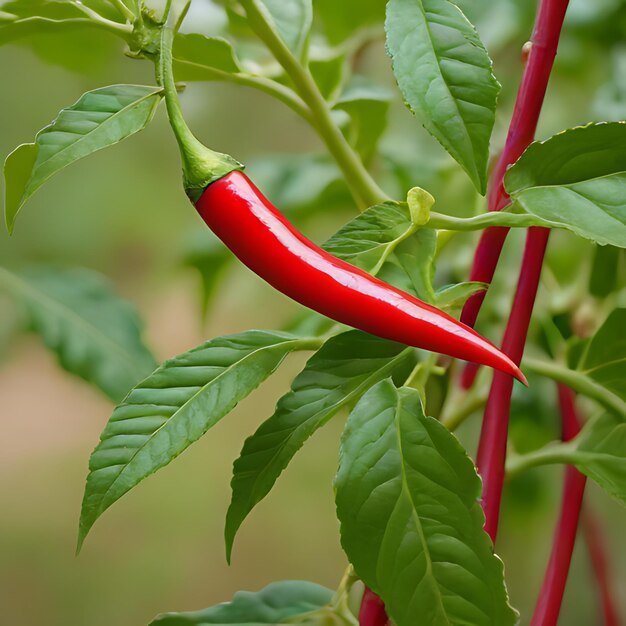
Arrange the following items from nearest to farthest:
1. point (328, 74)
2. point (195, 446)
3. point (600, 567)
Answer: point (328, 74), point (600, 567), point (195, 446)

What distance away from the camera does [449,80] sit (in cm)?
34

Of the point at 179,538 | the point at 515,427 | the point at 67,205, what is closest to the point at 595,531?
the point at 515,427

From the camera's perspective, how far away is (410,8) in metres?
0.36

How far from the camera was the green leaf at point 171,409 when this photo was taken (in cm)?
35

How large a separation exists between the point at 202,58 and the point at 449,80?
0.18 m

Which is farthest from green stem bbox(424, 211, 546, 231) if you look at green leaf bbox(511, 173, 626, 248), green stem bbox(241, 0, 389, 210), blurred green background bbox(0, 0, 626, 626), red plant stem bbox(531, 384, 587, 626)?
blurred green background bbox(0, 0, 626, 626)

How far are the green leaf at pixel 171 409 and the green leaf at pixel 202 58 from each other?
0.54 ft

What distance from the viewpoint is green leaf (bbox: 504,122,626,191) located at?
35 centimetres

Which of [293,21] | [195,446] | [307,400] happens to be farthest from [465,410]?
[195,446]

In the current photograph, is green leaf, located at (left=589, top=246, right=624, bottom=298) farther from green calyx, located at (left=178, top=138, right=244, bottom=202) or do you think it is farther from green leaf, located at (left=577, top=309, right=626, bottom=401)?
green calyx, located at (left=178, top=138, right=244, bottom=202)

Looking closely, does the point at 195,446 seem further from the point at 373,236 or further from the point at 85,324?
the point at 373,236

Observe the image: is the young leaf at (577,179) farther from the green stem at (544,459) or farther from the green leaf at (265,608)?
the green leaf at (265,608)

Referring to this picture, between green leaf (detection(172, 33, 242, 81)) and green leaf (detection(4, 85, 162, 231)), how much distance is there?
8cm

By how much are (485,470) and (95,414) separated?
32.2 inches
